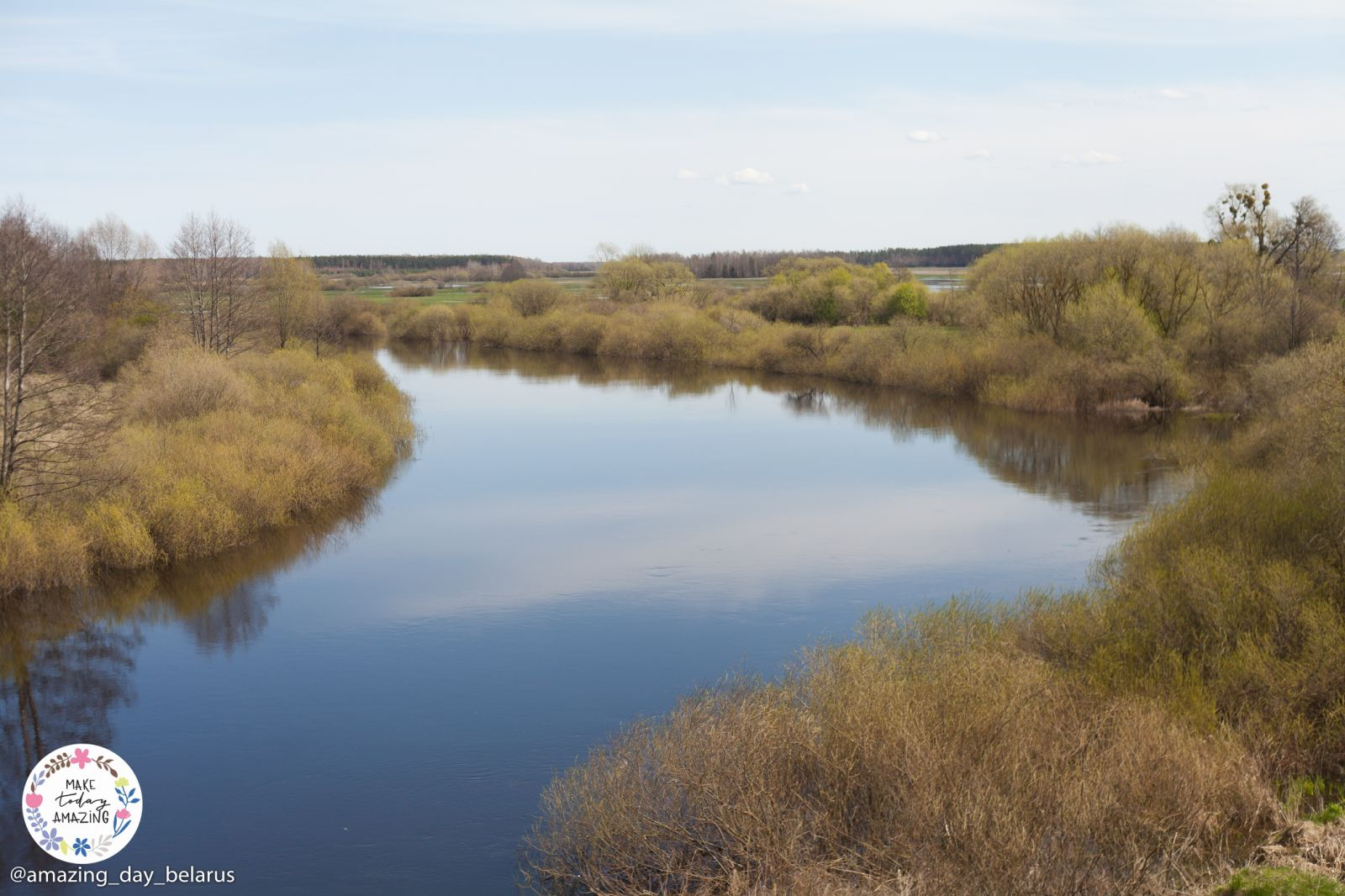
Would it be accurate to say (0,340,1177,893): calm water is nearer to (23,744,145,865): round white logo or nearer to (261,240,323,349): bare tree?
(23,744,145,865): round white logo

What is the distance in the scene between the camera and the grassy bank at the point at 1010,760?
7.98 meters

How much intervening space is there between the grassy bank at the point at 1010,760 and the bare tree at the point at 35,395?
1217 centimetres

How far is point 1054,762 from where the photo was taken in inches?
341

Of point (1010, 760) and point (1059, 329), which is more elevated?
point (1059, 329)

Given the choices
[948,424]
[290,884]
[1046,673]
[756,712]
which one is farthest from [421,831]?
[948,424]

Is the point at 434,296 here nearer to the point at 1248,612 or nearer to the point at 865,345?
the point at 865,345

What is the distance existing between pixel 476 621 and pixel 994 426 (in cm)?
2242

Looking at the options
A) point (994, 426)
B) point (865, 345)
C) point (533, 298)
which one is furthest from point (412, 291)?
point (994, 426)

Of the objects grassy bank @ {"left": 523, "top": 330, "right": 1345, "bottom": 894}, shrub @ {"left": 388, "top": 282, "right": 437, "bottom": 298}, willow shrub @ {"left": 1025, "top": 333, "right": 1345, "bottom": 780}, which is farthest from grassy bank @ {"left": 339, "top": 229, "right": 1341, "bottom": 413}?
shrub @ {"left": 388, "top": 282, "right": 437, "bottom": 298}

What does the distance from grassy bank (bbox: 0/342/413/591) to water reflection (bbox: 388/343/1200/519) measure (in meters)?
15.9

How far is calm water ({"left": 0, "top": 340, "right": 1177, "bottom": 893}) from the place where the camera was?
10.8 meters

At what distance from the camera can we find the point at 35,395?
17906 millimetres

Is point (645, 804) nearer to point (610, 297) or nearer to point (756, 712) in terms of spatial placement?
point (756, 712)

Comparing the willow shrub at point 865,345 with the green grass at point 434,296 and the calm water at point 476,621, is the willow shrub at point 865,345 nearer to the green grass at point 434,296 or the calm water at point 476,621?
the calm water at point 476,621
